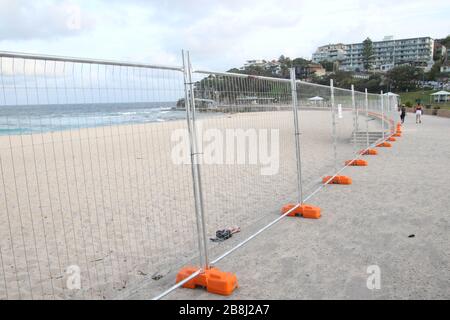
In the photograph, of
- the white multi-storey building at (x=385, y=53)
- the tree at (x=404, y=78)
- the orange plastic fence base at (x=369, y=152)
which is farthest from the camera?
the white multi-storey building at (x=385, y=53)

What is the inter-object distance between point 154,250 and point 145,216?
1566mm

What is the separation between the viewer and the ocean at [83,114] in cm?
313

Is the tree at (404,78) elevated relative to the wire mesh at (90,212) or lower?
elevated

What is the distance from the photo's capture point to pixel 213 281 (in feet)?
11.6

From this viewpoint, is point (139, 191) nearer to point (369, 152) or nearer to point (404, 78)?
point (369, 152)

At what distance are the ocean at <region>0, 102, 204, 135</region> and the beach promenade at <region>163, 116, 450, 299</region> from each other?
1.80 m

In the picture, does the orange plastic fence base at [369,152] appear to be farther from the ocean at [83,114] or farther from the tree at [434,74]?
the tree at [434,74]

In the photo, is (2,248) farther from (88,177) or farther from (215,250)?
(88,177)

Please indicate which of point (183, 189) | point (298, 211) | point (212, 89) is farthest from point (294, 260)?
point (183, 189)

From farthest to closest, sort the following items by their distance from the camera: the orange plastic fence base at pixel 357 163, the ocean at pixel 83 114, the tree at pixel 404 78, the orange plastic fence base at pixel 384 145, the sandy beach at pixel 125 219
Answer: the tree at pixel 404 78, the orange plastic fence base at pixel 384 145, the orange plastic fence base at pixel 357 163, the sandy beach at pixel 125 219, the ocean at pixel 83 114

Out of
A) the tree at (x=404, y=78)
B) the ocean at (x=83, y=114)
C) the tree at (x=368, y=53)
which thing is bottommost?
the ocean at (x=83, y=114)

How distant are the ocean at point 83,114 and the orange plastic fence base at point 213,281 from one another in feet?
5.40

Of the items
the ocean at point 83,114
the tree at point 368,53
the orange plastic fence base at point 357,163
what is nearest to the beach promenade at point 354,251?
the ocean at point 83,114

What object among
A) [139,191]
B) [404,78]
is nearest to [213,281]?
[139,191]
